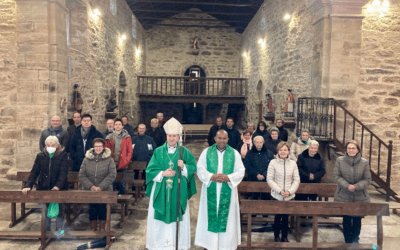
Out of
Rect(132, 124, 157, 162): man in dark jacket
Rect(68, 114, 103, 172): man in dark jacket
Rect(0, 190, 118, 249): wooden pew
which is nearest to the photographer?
Rect(0, 190, 118, 249): wooden pew

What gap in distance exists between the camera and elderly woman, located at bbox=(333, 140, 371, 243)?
14.3ft

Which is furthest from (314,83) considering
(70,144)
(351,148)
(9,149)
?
(9,149)

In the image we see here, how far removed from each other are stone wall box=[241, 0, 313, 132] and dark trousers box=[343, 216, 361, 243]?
4.60m

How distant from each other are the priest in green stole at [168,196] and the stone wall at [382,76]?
5.62 metres

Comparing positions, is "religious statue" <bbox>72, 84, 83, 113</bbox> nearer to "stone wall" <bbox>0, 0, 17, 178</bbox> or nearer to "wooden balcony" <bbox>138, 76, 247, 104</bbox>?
"stone wall" <bbox>0, 0, 17, 178</bbox>

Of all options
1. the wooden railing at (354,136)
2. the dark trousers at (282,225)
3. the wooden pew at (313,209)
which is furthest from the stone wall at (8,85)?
the wooden railing at (354,136)

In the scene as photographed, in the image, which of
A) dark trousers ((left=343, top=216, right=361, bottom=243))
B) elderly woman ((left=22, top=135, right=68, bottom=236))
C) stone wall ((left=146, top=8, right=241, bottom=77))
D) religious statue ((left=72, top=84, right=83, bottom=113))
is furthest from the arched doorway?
dark trousers ((left=343, top=216, right=361, bottom=243))

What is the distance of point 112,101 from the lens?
11562 mm

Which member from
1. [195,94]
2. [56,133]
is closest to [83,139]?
[56,133]

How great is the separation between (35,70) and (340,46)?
22.8 feet

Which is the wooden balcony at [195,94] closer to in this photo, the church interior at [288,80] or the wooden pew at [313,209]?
the church interior at [288,80]

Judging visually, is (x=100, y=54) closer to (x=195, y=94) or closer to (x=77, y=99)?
(x=77, y=99)

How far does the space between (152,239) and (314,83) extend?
5997mm

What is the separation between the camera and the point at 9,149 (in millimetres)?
7445
